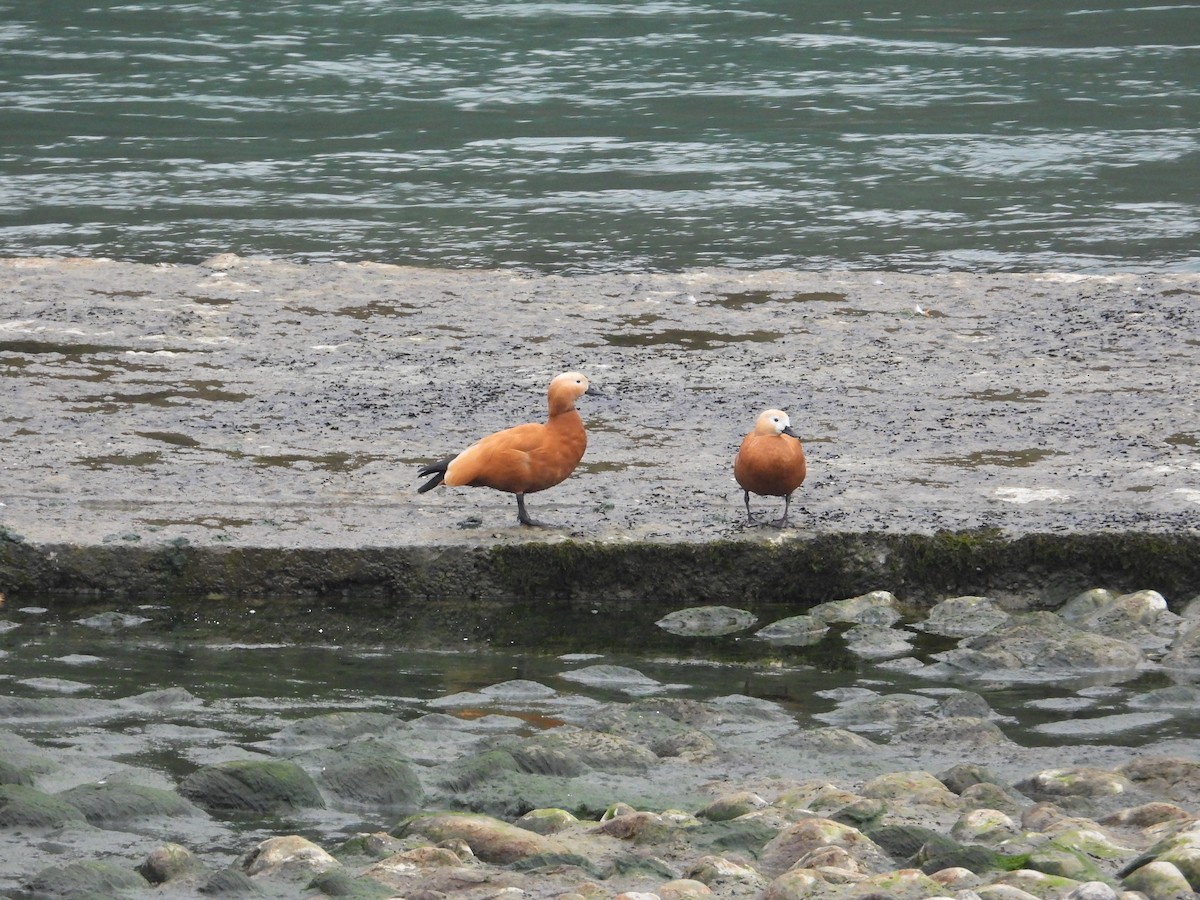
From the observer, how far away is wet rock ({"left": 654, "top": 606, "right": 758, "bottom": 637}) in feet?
21.2

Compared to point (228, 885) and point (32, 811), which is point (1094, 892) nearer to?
point (228, 885)

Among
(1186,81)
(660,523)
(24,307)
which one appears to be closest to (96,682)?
(660,523)

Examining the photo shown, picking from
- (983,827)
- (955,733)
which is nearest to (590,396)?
(955,733)

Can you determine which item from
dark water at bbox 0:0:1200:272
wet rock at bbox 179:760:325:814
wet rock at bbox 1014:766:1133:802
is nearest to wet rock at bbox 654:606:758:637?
wet rock at bbox 1014:766:1133:802

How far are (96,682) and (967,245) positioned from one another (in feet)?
29.1

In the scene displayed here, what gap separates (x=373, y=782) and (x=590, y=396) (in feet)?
13.2

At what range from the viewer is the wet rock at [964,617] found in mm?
6414

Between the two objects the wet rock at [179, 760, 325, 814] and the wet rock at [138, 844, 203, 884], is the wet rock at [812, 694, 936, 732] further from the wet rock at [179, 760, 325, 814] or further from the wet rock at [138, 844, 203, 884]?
the wet rock at [138, 844, 203, 884]

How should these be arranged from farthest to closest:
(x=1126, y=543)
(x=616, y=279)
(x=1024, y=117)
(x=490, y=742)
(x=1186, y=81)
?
(x=1186, y=81), (x=1024, y=117), (x=616, y=279), (x=1126, y=543), (x=490, y=742)

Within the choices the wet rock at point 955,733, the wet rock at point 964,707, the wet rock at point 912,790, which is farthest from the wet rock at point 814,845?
the wet rock at point 964,707

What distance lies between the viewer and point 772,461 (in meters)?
6.63

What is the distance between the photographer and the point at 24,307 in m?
10.5

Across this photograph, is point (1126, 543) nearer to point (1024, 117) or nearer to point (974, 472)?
point (974, 472)

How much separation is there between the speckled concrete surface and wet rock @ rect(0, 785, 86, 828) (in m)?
2.14
